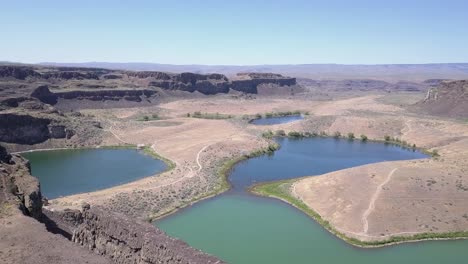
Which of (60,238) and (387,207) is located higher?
(60,238)

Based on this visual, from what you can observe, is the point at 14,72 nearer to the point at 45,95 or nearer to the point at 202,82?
the point at 45,95

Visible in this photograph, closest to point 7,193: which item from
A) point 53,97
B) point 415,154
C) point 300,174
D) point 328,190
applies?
point 328,190

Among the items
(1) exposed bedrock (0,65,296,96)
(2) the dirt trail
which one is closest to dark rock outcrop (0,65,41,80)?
(1) exposed bedrock (0,65,296,96)

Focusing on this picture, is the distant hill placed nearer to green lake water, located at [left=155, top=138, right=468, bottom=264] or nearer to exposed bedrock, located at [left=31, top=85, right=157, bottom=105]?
green lake water, located at [left=155, top=138, right=468, bottom=264]

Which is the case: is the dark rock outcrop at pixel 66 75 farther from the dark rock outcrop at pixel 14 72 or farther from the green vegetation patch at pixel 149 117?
the green vegetation patch at pixel 149 117

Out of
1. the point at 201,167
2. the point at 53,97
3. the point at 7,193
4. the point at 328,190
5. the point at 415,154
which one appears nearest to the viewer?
the point at 7,193

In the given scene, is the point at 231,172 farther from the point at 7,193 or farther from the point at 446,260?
the point at 7,193

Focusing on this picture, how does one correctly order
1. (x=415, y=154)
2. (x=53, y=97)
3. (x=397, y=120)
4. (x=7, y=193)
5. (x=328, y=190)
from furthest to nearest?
(x=53, y=97) < (x=397, y=120) < (x=415, y=154) < (x=328, y=190) < (x=7, y=193)
